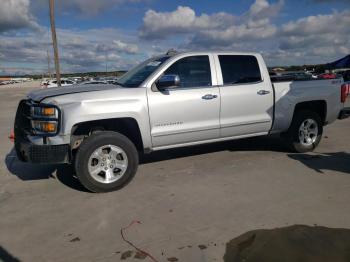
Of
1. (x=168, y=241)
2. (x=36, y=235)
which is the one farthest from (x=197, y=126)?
(x=36, y=235)

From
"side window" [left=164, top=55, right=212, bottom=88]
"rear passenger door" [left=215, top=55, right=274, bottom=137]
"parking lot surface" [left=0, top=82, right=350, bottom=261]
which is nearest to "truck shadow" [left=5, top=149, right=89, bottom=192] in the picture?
"parking lot surface" [left=0, top=82, right=350, bottom=261]

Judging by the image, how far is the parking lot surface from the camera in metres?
3.44

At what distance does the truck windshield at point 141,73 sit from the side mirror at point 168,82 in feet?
0.88

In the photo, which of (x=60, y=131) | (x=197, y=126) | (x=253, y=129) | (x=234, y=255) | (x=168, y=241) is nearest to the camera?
(x=234, y=255)

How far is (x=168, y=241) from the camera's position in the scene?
3.48 meters

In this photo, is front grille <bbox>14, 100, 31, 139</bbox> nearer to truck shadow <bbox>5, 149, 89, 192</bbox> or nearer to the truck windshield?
truck shadow <bbox>5, 149, 89, 192</bbox>

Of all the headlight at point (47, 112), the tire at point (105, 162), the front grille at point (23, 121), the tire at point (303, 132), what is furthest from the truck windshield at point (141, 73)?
the tire at point (303, 132)

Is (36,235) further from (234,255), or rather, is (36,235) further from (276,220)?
(276,220)

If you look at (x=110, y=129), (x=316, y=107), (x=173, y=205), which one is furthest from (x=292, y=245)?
(x=316, y=107)

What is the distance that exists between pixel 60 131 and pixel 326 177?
371 cm

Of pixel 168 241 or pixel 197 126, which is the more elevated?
pixel 197 126

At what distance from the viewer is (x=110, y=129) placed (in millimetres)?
5285

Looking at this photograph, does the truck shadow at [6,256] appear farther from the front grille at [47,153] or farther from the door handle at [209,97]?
the door handle at [209,97]

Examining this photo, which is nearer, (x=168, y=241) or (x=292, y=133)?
(x=168, y=241)
